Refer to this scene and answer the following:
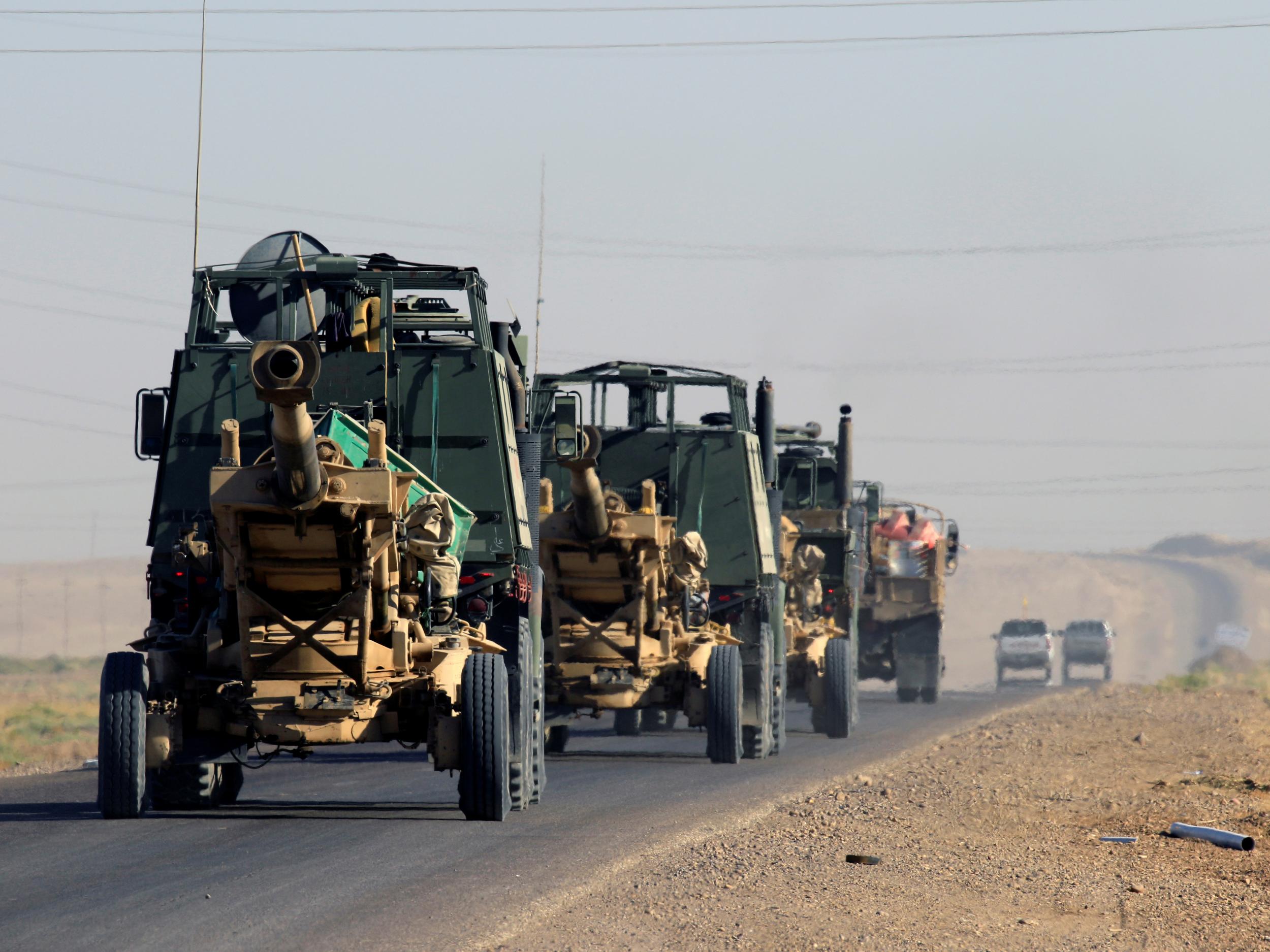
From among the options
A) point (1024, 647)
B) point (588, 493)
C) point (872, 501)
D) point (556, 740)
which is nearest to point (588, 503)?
point (588, 493)

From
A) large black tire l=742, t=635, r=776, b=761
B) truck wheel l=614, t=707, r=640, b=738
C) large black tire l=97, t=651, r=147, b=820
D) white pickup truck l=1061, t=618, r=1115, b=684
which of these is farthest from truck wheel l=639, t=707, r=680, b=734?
white pickup truck l=1061, t=618, r=1115, b=684

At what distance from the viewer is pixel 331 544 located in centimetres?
1169

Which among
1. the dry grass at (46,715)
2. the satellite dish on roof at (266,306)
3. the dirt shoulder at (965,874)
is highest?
the satellite dish on roof at (266,306)

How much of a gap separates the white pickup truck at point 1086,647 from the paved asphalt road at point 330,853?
43884 mm

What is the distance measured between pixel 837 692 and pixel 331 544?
13877mm

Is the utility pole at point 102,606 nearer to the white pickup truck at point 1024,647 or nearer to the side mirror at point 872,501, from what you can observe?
the white pickup truck at point 1024,647

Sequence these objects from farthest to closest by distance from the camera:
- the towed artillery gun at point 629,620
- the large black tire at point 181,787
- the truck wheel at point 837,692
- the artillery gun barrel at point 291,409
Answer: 1. the truck wheel at point 837,692
2. the towed artillery gun at point 629,620
3. the large black tire at point 181,787
4. the artillery gun barrel at point 291,409

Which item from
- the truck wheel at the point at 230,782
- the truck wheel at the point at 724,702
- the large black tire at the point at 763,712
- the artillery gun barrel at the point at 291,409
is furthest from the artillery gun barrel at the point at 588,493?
the artillery gun barrel at the point at 291,409

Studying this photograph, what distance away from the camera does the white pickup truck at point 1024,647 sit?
54.6m

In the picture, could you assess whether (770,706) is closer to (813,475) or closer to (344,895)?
(813,475)

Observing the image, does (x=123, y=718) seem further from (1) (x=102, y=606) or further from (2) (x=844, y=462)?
(1) (x=102, y=606)

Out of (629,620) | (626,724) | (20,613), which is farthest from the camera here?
(20,613)

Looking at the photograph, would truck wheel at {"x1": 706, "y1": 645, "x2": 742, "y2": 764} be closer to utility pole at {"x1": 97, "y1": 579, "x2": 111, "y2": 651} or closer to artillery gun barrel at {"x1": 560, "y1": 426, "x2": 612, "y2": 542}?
artillery gun barrel at {"x1": 560, "y1": 426, "x2": 612, "y2": 542}

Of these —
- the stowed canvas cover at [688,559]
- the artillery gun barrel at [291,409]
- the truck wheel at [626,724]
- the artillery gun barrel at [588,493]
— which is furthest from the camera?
the truck wheel at [626,724]
